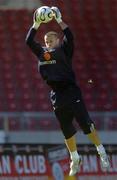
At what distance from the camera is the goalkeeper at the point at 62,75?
30.6 feet

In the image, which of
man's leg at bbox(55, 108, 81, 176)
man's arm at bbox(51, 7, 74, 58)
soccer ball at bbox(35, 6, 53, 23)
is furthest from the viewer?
man's leg at bbox(55, 108, 81, 176)

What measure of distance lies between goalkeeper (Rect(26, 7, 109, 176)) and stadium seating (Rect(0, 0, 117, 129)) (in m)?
3.55

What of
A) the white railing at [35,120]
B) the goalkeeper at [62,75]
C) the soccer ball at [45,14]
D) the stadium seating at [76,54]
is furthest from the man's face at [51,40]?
the stadium seating at [76,54]

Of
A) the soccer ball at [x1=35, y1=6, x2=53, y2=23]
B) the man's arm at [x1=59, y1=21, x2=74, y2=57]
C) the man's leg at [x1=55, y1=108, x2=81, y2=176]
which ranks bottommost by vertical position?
the man's leg at [x1=55, y1=108, x2=81, y2=176]

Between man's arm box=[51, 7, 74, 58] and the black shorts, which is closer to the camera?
man's arm box=[51, 7, 74, 58]

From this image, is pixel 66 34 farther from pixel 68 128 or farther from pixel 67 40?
pixel 68 128

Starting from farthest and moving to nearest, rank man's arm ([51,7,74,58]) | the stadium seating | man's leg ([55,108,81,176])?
1. the stadium seating
2. man's leg ([55,108,81,176])
3. man's arm ([51,7,74,58])

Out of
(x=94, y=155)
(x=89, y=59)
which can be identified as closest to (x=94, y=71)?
(x=89, y=59)

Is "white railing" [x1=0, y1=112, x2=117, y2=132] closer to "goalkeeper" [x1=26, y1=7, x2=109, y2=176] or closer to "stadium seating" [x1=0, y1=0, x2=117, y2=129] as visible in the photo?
"stadium seating" [x1=0, y1=0, x2=117, y2=129]

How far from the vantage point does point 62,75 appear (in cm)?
933

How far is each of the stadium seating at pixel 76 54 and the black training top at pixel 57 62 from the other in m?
3.71

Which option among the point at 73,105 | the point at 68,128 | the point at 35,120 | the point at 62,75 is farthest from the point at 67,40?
the point at 35,120

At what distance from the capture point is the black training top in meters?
9.33

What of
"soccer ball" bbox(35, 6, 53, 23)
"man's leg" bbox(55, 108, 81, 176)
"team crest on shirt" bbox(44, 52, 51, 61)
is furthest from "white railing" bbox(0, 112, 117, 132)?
"soccer ball" bbox(35, 6, 53, 23)
